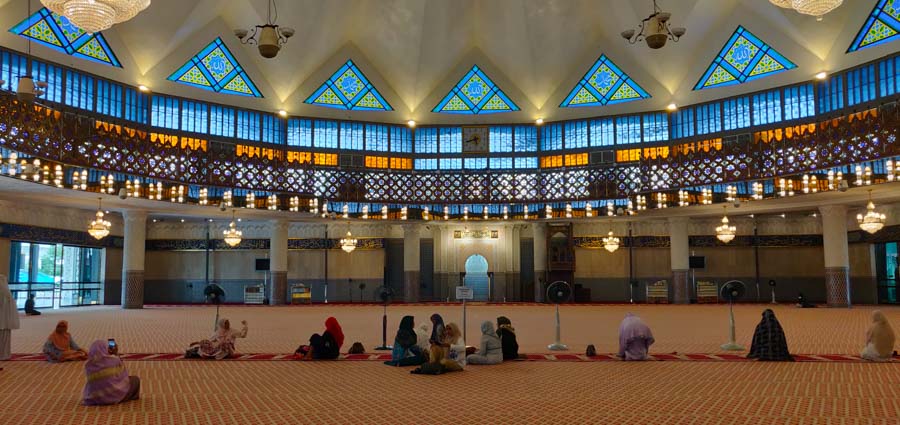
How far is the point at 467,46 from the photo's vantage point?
31.2 metres

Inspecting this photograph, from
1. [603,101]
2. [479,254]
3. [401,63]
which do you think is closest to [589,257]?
[479,254]

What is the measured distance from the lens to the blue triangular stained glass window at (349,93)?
30.2 m

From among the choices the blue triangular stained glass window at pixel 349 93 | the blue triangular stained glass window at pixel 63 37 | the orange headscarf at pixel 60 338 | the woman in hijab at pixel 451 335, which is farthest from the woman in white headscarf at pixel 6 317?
the blue triangular stained glass window at pixel 349 93

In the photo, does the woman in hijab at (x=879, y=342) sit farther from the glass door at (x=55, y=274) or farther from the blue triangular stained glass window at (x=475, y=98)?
the glass door at (x=55, y=274)

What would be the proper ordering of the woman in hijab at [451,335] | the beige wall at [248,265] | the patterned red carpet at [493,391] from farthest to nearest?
the beige wall at [248,265] → the woman in hijab at [451,335] → the patterned red carpet at [493,391]

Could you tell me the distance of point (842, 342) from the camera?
12.4 m

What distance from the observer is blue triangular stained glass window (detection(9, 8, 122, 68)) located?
21109 millimetres

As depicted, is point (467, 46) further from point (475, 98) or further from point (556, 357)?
point (556, 357)

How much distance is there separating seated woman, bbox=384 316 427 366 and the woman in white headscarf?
17.4 ft

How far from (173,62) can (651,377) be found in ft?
75.6

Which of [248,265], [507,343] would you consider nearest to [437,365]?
[507,343]

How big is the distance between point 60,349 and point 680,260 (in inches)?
993

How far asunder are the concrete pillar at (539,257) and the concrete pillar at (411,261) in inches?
217

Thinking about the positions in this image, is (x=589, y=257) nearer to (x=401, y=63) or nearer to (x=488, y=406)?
(x=401, y=63)
